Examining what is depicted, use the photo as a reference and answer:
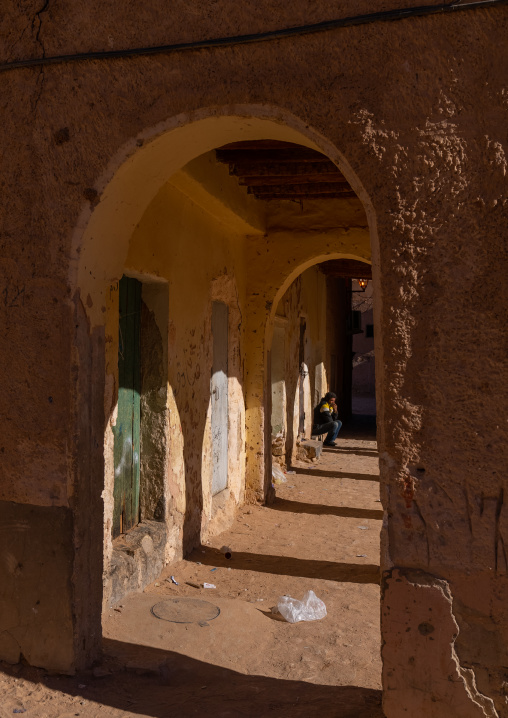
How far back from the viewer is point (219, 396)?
7.06 metres

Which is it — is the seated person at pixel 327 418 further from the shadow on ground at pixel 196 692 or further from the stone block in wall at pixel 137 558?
the shadow on ground at pixel 196 692

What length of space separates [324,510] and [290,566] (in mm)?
2184

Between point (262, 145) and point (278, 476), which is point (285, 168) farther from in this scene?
point (278, 476)


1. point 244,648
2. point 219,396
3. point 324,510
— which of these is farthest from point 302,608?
point 324,510

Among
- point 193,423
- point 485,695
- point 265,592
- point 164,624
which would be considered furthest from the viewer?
point 193,423

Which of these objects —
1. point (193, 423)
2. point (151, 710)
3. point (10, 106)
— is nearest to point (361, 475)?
point (193, 423)

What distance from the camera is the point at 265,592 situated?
16.5 feet

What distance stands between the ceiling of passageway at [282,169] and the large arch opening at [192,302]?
0.18ft

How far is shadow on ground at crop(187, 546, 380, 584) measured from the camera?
17.8ft

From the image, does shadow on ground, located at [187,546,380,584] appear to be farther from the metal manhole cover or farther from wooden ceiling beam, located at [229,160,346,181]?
wooden ceiling beam, located at [229,160,346,181]

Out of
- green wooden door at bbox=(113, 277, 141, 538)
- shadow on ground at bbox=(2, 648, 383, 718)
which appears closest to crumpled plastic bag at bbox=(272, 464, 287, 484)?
green wooden door at bbox=(113, 277, 141, 538)

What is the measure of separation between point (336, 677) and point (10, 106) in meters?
3.54

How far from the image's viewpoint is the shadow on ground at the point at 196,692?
3127 millimetres

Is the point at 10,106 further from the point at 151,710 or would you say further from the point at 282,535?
the point at 282,535
